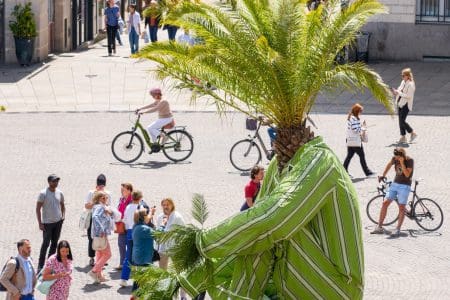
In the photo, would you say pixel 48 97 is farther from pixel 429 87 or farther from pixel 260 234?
pixel 260 234

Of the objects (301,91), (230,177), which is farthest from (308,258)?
(230,177)

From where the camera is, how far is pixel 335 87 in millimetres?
8414

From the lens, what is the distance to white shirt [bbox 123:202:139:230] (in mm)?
16997

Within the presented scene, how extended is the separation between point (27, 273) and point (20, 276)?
89mm

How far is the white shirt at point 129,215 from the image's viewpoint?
1700 cm

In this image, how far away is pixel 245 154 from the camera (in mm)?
24078

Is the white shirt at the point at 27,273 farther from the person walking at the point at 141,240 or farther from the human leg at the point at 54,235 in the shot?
the human leg at the point at 54,235

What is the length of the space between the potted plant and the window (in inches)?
455

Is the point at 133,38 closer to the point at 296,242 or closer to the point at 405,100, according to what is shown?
the point at 405,100

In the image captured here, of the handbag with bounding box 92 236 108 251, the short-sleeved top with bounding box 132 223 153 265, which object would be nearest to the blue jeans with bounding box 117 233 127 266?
the handbag with bounding box 92 236 108 251

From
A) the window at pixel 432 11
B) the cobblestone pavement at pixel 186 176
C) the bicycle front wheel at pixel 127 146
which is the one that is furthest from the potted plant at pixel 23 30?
the bicycle front wheel at pixel 127 146

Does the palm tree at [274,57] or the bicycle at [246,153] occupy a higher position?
the palm tree at [274,57]

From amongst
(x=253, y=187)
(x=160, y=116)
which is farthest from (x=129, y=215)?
(x=160, y=116)

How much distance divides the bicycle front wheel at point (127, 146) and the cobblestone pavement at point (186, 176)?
0.60 feet
